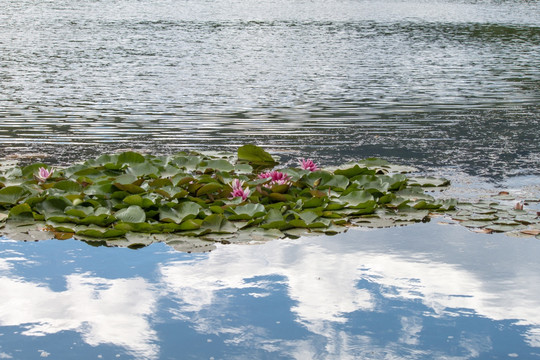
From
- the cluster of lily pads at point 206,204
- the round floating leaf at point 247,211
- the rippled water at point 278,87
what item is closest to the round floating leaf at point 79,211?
the cluster of lily pads at point 206,204

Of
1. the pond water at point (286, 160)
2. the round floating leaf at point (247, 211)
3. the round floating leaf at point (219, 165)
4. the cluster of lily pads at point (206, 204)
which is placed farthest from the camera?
the round floating leaf at point (219, 165)

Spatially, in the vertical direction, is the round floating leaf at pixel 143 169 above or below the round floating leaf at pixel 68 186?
below

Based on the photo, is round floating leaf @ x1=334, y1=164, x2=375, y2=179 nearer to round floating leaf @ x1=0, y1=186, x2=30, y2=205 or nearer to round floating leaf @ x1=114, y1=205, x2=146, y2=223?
round floating leaf @ x1=114, y1=205, x2=146, y2=223

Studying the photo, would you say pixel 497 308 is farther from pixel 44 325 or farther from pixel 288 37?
pixel 288 37

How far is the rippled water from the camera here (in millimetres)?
9398

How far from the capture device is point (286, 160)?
8.37m

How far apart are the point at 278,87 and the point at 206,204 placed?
906 centimetres

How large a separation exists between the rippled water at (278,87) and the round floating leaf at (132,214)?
285 cm

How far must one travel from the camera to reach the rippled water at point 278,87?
30.8 feet

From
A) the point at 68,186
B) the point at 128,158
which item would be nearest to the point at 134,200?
the point at 68,186

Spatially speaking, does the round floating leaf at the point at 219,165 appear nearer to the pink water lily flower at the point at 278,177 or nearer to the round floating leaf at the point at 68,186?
the pink water lily flower at the point at 278,177

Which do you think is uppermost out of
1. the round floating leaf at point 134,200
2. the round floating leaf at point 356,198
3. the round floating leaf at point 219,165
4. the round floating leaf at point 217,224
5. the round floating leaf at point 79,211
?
the round floating leaf at point 134,200

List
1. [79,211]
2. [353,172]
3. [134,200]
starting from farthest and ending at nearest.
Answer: [353,172] → [134,200] → [79,211]

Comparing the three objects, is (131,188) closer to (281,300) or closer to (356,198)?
(356,198)
